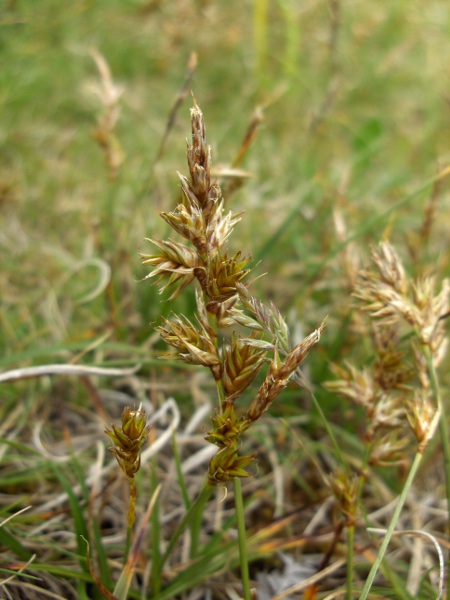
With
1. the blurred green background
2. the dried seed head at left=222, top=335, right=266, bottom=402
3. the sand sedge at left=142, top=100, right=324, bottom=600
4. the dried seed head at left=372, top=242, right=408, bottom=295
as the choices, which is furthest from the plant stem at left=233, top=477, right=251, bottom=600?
the blurred green background

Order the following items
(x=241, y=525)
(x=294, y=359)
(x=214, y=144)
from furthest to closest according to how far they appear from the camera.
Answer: (x=214, y=144) < (x=241, y=525) < (x=294, y=359)

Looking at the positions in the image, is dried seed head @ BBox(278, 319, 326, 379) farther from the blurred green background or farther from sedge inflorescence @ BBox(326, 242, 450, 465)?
the blurred green background

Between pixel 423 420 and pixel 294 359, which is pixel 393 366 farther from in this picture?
pixel 294 359

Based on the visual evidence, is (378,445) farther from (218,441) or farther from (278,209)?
(278,209)

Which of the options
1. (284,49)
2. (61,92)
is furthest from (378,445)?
(284,49)

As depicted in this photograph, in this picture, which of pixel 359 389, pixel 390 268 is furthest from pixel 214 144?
pixel 359 389

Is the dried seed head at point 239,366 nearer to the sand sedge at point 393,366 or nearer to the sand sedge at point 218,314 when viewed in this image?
the sand sedge at point 218,314
